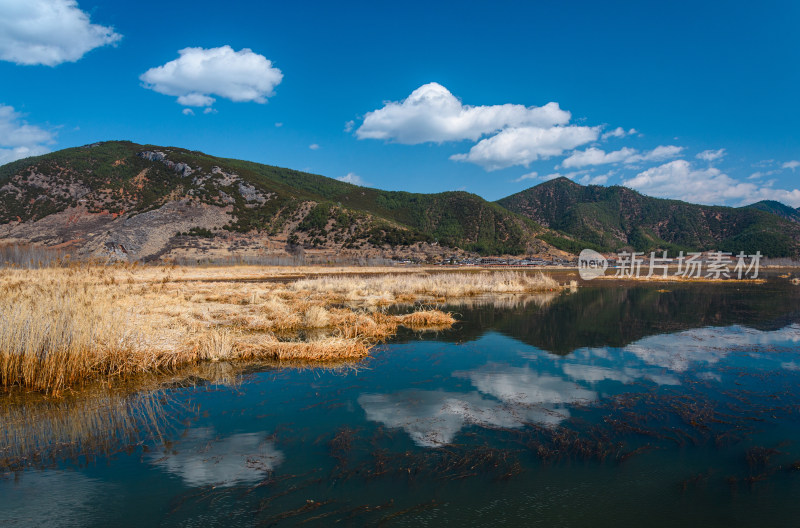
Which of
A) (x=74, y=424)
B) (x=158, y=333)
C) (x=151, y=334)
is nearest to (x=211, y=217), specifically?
(x=158, y=333)

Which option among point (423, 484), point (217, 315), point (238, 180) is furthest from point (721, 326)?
point (238, 180)

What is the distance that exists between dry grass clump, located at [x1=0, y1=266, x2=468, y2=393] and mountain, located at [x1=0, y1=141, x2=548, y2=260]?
66016 mm

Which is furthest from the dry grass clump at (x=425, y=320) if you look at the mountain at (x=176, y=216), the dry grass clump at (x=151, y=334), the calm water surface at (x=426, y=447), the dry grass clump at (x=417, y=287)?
the mountain at (x=176, y=216)

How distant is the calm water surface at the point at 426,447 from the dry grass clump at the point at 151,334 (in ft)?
3.40

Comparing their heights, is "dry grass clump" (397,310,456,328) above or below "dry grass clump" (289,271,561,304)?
below

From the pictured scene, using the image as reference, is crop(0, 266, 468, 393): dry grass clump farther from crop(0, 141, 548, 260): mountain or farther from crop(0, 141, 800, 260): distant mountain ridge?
crop(0, 141, 548, 260): mountain

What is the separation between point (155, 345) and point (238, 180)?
355 ft

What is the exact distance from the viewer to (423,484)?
252 inches

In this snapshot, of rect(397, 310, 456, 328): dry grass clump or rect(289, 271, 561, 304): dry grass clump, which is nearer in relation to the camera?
rect(397, 310, 456, 328): dry grass clump

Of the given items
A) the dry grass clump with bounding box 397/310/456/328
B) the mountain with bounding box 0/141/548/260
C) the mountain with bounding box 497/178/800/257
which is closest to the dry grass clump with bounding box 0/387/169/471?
the dry grass clump with bounding box 397/310/456/328

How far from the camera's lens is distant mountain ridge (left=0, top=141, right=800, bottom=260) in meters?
86.2

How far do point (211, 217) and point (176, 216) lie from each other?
6.79 metres

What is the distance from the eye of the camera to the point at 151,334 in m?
13.2

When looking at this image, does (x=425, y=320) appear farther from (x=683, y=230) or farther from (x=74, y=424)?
(x=683, y=230)
